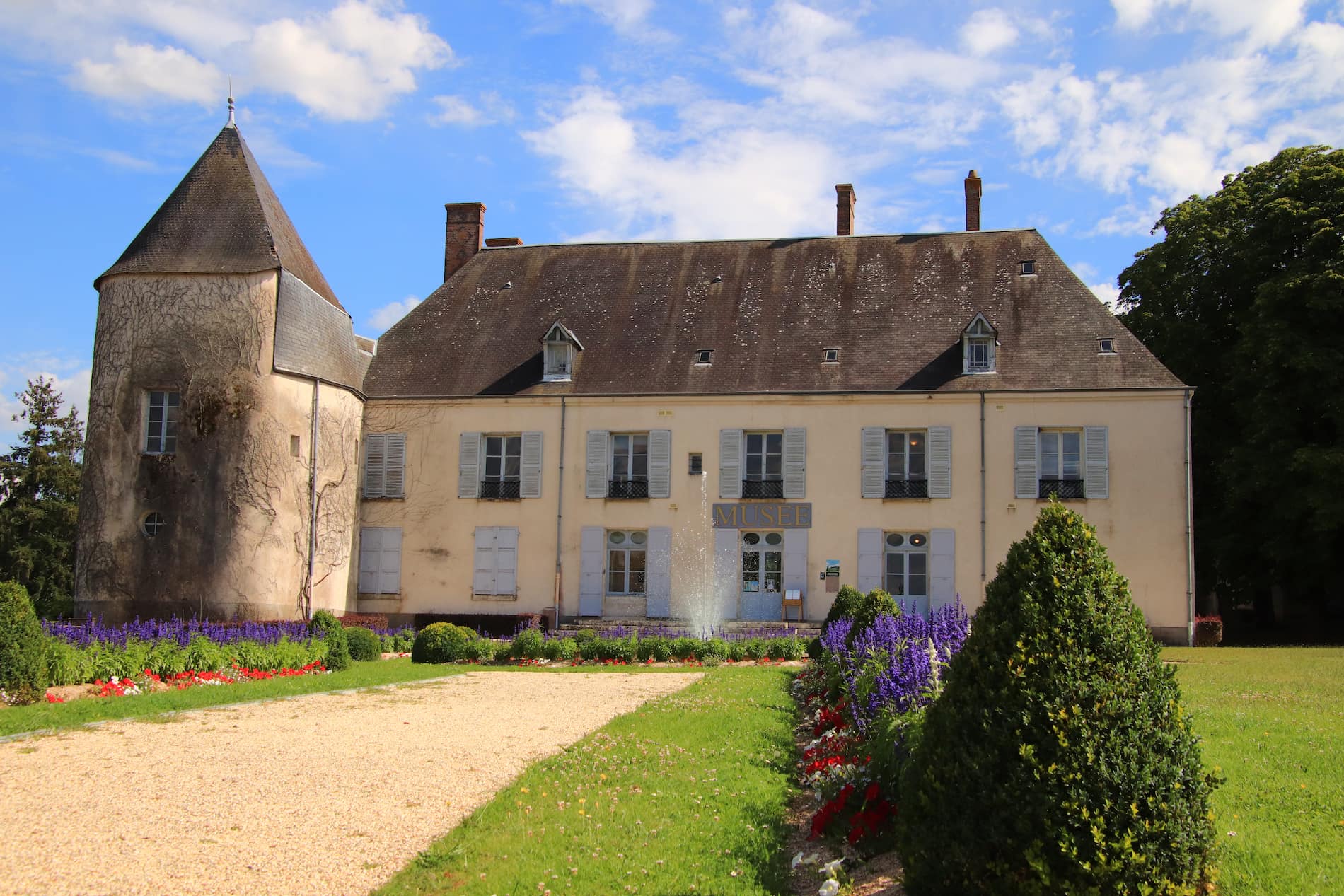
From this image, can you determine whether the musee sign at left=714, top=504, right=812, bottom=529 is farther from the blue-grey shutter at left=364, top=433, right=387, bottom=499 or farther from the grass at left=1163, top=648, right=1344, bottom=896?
the grass at left=1163, top=648, right=1344, bottom=896

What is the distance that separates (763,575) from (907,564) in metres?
2.81

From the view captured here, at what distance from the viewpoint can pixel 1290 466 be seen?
73.1ft

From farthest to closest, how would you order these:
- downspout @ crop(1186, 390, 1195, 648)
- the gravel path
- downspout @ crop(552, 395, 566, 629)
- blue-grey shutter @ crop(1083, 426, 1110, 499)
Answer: downspout @ crop(552, 395, 566, 629)
blue-grey shutter @ crop(1083, 426, 1110, 499)
downspout @ crop(1186, 390, 1195, 648)
the gravel path

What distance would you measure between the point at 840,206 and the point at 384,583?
1348 cm

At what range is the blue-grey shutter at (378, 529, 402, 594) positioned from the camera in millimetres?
23797

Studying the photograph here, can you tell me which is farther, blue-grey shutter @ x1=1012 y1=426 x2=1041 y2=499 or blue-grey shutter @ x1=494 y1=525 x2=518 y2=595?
blue-grey shutter @ x1=494 y1=525 x2=518 y2=595

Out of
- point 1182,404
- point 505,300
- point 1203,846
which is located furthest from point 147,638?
point 1182,404

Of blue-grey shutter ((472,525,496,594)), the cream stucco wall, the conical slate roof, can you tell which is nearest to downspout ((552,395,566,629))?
the cream stucco wall

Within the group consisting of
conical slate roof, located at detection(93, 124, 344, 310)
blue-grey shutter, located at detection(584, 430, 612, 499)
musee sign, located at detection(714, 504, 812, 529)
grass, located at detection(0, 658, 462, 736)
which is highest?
conical slate roof, located at detection(93, 124, 344, 310)

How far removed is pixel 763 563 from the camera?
22906 millimetres

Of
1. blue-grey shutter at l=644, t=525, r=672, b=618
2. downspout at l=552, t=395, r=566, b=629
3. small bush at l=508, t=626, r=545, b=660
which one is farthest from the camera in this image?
downspout at l=552, t=395, r=566, b=629

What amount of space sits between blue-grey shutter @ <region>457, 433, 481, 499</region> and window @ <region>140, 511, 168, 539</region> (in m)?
5.84

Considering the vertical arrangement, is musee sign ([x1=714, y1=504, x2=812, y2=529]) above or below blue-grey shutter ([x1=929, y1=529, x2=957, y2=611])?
above

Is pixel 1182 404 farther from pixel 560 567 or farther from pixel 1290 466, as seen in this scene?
pixel 560 567
